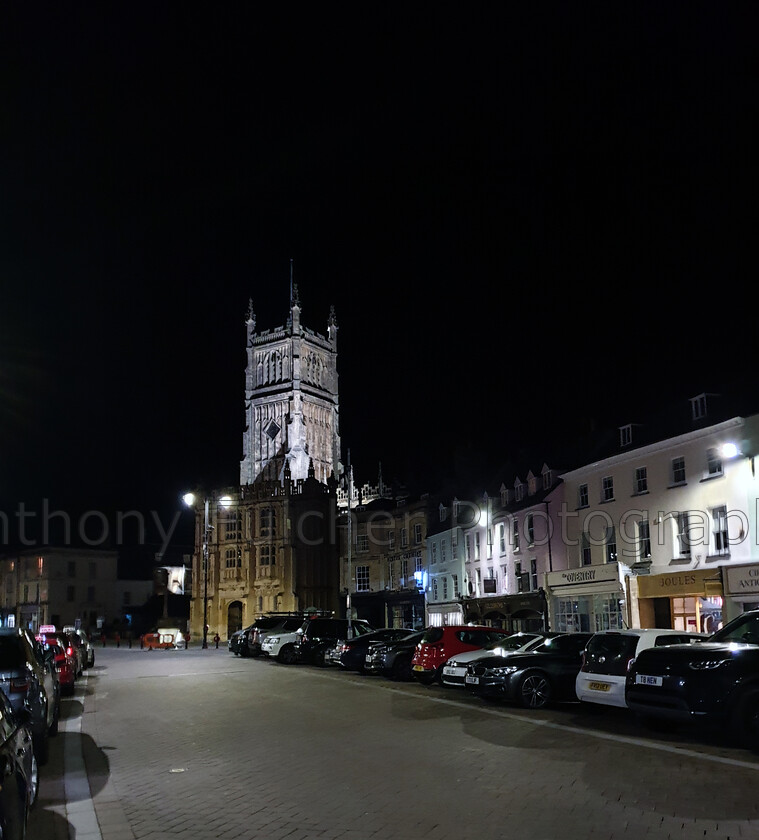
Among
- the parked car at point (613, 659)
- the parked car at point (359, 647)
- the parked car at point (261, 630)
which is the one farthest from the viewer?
the parked car at point (261, 630)

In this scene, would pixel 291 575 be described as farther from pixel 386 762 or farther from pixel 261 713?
pixel 386 762

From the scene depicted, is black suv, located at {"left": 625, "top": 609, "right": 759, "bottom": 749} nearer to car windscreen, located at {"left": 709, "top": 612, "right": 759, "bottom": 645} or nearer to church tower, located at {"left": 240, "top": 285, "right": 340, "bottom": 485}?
car windscreen, located at {"left": 709, "top": 612, "right": 759, "bottom": 645}

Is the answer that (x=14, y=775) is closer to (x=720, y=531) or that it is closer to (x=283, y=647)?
(x=283, y=647)

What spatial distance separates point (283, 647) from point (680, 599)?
49.5 ft

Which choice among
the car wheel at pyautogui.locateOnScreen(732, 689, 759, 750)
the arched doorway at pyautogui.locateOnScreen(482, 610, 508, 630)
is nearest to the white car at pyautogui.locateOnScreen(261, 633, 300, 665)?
the arched doorway at pyautogui.locateOnScreen(482, 610, 508, 630)

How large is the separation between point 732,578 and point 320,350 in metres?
92.8

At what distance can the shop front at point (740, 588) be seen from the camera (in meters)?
28.7

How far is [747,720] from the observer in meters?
11.4

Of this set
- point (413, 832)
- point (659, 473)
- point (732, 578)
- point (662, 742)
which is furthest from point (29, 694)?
point (659, 473)

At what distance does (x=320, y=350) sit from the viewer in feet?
391

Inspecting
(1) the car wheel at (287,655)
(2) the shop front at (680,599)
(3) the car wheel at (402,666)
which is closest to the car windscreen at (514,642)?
(3) the car wheel at (402,666)

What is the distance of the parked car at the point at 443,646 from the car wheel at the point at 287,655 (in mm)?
11561

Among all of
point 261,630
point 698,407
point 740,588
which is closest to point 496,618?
point 261,630

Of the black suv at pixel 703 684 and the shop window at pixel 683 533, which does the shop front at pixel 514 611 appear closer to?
the shop window at pixel 683 533
